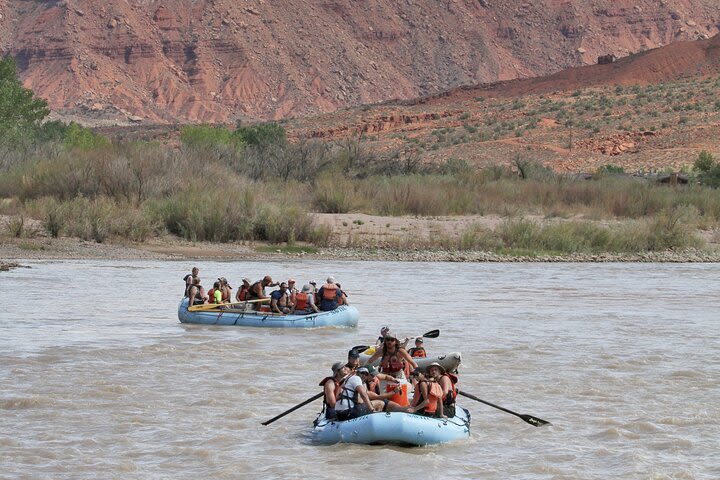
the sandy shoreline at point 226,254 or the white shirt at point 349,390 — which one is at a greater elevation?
the sandy shoreline at point 226,254

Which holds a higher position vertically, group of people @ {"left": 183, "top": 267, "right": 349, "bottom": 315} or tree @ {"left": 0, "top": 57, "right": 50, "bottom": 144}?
A: tree @ {"left": 0, "top": 57, "right": 50, "bottom": 144}

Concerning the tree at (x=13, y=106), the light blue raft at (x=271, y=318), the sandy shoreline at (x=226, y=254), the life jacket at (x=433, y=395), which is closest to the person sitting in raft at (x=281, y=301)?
the light blue raft at (x=271, y=318)

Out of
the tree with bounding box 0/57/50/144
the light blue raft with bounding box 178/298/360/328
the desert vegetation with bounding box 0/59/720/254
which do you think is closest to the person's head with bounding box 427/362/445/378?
the light blue raft with bounding box 178/298/360/328

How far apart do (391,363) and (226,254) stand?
2246 cm

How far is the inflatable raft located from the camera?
50.5 feet

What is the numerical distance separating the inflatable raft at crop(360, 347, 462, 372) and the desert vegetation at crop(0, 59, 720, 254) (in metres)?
22.3

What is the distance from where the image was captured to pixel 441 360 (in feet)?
51.1

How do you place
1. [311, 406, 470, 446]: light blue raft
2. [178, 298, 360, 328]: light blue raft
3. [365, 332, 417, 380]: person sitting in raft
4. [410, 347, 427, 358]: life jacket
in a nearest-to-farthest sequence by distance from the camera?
1. [311, 406, 470, 446]: light blue raft
2. [365, 332, 417, 380]: person sitting in raft
3. [410, 347, 427, 358]: life jacket
4. [178, 298, 360, 328]: light blue raft

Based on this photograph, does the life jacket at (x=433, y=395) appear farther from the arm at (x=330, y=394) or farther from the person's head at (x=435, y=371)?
the arm at (x=330, y=394)

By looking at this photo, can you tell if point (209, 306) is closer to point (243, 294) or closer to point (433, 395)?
point (243, 294)

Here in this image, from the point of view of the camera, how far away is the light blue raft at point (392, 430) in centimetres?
1327

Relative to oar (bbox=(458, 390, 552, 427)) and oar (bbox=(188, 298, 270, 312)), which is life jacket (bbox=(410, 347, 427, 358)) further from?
oar (bbox=(188, 298, 270, 312))

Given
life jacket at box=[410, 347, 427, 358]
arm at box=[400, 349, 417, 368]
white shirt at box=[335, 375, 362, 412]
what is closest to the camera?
white shirt at box=[335, 375, 362, 412]

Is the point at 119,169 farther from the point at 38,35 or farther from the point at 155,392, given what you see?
the point at 38,35
